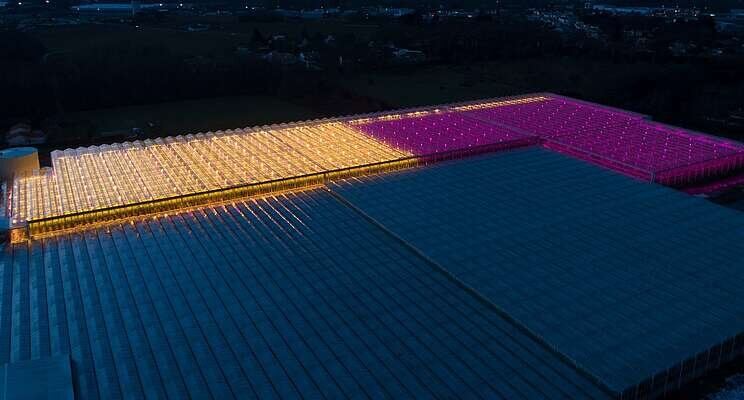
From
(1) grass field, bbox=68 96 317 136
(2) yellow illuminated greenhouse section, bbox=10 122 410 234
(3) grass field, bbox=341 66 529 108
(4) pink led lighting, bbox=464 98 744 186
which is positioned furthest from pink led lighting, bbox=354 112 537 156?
(3) grass field, bbox=341 66 529 108

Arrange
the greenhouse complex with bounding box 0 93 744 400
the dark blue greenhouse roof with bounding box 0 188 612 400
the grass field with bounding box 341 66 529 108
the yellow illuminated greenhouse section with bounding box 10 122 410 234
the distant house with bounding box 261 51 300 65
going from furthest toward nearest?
the distant house with bounding box 261 51 300 65 → the grass field with bounding box 341 66 529 108 → the yellow illuminated greenhouse section with bounding box 10 122 410 234 → the greenhouse complex with bounding box 0 93 744 400 → the dark blue greenhouse roof with bounding box 0 188 612 400

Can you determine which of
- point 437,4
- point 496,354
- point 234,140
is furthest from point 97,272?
point 437,4

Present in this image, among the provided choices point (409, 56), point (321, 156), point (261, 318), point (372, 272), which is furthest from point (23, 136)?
point (409, 56)

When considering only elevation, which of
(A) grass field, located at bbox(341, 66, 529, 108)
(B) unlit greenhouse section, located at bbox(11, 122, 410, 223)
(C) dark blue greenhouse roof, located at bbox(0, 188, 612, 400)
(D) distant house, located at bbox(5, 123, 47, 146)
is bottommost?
(D) distant house, located at bbox(5, 123, 47, 146)

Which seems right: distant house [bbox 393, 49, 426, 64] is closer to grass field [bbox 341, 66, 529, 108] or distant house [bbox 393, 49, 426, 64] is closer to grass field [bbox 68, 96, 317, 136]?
grass field [bbox 341, 66, 529, 108]

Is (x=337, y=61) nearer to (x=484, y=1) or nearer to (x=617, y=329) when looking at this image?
(x=617, y=329)

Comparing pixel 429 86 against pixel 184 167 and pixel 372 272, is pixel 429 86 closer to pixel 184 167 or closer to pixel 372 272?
pixel 184 167

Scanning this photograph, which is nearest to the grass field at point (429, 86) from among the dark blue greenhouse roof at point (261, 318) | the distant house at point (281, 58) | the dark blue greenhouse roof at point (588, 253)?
the distant house at point (281, 58)
